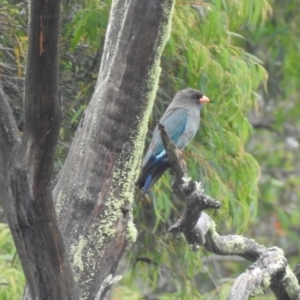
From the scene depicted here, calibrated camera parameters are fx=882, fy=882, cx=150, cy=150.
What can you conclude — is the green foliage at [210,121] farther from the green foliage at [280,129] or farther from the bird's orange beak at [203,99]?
the green foliage at [280,129]

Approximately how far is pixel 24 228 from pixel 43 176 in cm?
20

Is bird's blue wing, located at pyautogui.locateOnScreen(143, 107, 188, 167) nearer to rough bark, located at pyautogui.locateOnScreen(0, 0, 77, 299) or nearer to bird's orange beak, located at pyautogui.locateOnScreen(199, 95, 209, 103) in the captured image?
bird's orange beak, located at pyautogui.locateOnScreen(199, 95, 209, 103)

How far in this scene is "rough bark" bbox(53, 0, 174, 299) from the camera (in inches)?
120

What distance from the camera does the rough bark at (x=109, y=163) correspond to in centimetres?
306

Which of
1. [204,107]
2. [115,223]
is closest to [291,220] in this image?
[204,107]

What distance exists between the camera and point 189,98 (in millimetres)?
4871

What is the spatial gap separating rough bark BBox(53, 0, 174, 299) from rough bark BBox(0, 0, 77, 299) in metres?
0.31

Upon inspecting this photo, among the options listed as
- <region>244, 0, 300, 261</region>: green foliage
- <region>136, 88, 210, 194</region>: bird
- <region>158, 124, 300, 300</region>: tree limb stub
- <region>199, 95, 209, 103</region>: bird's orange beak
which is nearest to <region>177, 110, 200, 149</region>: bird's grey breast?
<region>136, 88, 210, 194</region>: bird

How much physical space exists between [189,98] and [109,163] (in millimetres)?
1823

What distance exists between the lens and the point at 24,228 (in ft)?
8.73

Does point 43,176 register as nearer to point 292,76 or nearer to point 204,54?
point 204,54

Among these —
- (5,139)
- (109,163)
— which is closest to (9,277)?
(109,163)

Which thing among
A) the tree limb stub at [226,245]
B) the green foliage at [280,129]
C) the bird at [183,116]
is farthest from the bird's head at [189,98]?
the green foliage at [280,129]

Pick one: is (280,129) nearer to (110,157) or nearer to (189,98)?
(189,98)
